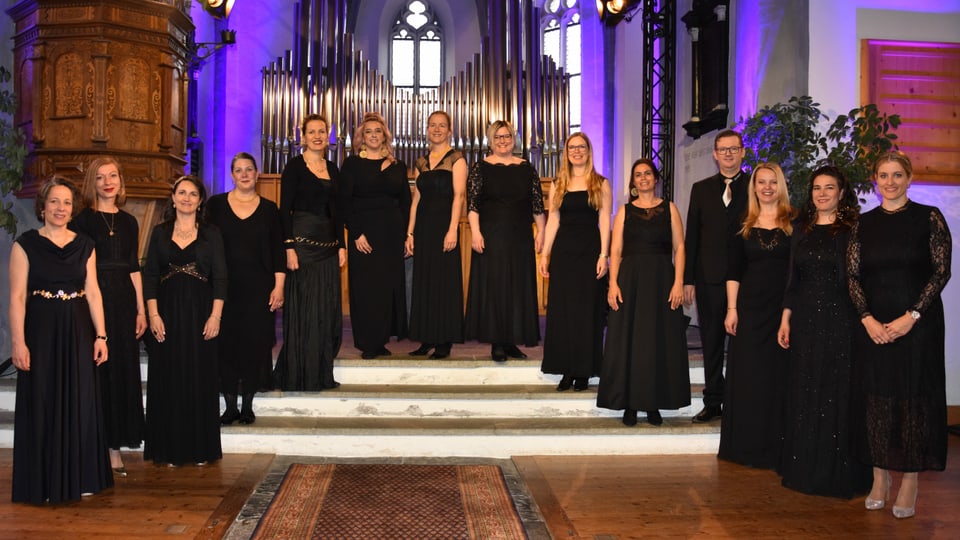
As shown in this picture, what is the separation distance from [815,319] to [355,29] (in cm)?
1100

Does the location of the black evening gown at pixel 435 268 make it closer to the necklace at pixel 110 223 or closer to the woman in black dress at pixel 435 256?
the woman in black dress at pixel 435 256

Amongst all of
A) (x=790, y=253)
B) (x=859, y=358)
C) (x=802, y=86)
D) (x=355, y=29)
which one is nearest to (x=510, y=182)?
(x=790, y=253)

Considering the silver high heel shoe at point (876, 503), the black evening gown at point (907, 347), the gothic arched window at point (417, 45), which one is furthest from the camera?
the gothic arched window at point (417, 45)

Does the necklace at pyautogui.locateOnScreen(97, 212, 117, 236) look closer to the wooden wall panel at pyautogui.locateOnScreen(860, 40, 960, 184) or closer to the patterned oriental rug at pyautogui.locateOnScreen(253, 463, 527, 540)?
the patterned oriental rug at pyautogui.locateOnScreen(253, 463, 527, 540)

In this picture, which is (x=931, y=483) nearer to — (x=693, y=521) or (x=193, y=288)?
(x=693, y=521)

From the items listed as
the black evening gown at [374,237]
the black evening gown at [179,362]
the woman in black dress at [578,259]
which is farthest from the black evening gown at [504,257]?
the black evening gown at [179,362]

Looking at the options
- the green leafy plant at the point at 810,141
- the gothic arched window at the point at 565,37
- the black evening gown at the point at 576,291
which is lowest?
the black evening gown at the point at 576,291

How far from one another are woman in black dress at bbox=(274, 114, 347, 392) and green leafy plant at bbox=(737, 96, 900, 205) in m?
2.57

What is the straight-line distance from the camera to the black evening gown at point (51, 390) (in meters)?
3.33

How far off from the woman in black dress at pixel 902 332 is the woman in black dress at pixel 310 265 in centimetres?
264

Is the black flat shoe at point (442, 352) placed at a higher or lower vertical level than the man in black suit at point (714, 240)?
lower

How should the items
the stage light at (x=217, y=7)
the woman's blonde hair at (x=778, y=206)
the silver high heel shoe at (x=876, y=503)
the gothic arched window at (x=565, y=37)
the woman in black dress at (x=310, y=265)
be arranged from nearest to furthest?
the silver high heel shoe at (x=876, y=503) → the woman's blonde hair at (x=778, y=206) → the woman in black dress at (x=310, y=265) → the stage light at (x=217, y=7) → the gothic arched window at (x=565, y=37)

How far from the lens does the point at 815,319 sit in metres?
3.57

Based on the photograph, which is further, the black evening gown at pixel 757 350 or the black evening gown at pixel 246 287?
the black evening gown at pixel 246 287
